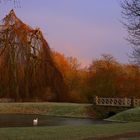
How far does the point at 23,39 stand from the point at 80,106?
45.0ft

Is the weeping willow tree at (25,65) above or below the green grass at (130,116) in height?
above

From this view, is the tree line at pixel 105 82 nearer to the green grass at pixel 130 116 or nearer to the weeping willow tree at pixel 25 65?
the weeping willow tree at pixel 25 65

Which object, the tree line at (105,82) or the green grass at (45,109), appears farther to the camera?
the tree line at (105,82)

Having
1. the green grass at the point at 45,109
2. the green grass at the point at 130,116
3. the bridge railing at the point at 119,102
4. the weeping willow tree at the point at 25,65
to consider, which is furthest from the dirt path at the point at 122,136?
the weeping willow tree at the point at 25,65

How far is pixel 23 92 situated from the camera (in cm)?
6169

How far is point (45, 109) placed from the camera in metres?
57.3

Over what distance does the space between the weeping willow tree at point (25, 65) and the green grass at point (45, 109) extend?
9.88 feet

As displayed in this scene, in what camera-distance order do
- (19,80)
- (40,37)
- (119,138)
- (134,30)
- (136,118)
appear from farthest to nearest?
(40,37) → (19,80) → (136,118) → (134,30) → (119,138)

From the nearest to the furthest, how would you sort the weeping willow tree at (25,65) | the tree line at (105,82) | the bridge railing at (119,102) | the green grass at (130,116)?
1. the green grass at (130,116)
2. the bridge railing at (119,102)
3. the weeping willow tree at (25,65)
4. the tree line at (105,82)

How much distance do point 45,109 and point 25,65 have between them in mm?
8348

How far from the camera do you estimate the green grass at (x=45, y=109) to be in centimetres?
5525

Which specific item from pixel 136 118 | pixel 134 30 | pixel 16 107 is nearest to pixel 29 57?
pixel 16 107

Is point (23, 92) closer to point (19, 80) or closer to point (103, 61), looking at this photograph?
point (19, 80)

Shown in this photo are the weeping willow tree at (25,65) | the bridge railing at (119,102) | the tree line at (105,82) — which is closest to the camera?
the bridge railing at (119,102)
